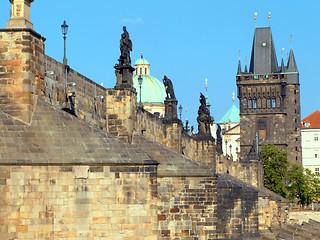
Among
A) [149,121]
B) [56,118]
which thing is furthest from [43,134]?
[149,121]

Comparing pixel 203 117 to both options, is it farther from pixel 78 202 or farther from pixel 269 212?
pixel 78 202

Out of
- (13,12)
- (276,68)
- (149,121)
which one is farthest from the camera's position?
(276,68)

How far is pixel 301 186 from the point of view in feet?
420

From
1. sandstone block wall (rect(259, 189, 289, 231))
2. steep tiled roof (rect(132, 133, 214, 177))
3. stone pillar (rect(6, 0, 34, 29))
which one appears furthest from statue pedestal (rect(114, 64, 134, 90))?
sandstone block wall (rect(259, 189, 289, 231))

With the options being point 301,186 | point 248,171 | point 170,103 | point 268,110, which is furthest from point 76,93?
point 268,110

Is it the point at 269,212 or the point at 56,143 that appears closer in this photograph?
the point at 56,143

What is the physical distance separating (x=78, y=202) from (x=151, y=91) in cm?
12164

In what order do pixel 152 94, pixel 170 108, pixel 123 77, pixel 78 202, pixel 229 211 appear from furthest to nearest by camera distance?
pixel 152 94
pixel 170 108
pixel 229 211
pixel 123 77
pixel 78 202

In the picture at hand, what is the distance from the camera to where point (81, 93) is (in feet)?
118

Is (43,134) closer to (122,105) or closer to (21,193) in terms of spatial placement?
(21,193)

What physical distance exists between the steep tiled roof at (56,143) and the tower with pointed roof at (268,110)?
11231 centimetres

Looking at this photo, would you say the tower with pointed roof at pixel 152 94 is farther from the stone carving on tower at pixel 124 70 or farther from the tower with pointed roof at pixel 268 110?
the stone carving on tower at pixel 124 70

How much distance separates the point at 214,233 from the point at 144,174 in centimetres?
1253

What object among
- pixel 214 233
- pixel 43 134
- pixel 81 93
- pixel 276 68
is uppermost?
pixel 276 68
